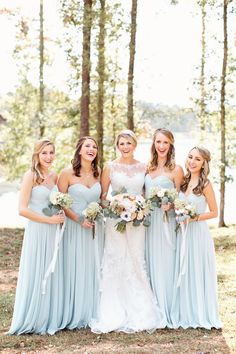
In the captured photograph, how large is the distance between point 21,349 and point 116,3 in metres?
→ 11.8

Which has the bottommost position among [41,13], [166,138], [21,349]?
[21,349]

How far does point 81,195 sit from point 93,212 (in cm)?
41

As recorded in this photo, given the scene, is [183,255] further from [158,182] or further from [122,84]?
[122,84]

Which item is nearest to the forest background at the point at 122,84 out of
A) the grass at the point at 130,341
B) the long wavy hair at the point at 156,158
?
the grass at the point at 130,341

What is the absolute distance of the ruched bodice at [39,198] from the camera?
6.57 m

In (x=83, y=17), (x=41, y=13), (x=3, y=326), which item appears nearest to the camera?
(x=3, y=326)

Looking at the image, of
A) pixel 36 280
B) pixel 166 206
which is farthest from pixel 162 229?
pixel 36 280

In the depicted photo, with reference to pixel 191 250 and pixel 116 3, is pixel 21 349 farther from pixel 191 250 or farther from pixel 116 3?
pixel 116 3

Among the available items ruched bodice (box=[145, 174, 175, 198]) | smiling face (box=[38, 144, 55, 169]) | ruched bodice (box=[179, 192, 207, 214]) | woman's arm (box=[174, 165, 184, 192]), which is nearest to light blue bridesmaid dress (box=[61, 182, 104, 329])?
smiling face (box=[38, 144, 55, 169])

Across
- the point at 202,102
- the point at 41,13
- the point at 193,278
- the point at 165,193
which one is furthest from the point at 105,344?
the point at 41,13

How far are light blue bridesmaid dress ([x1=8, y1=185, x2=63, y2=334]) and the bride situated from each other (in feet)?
2.23

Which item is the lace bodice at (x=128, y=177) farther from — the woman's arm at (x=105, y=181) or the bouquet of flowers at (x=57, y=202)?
the bouquet of flowers at (x=57, y=202)

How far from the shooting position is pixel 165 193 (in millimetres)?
6566

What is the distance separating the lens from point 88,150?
670 centimetres
